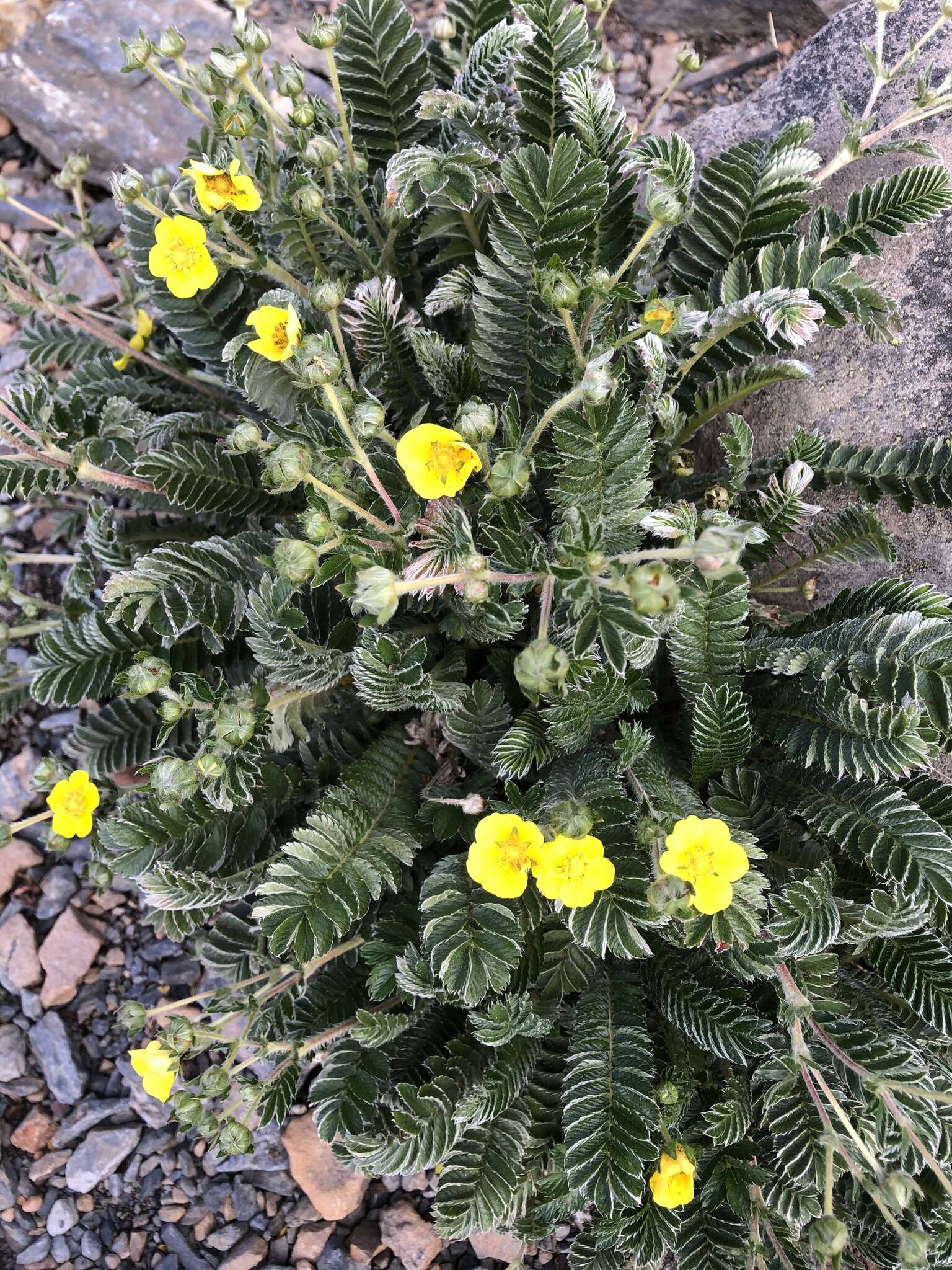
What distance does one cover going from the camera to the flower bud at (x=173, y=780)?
180cm

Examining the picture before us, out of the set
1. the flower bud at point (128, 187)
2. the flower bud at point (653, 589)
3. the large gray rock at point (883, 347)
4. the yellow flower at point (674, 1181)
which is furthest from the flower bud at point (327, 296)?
the yellow flower at point (674, 1181)

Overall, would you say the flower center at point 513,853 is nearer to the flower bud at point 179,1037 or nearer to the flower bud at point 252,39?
the flower bud at point 179,1037

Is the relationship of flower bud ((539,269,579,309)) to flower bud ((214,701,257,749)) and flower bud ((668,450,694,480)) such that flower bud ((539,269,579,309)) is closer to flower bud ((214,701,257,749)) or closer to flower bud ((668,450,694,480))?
flower bud ((668,450,694,480))

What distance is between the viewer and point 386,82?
2.50 metres

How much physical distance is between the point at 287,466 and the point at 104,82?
2.72 m

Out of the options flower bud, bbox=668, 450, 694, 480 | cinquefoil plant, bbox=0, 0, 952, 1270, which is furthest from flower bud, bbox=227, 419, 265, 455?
flower bud, bbox=668, 450, 694, 480

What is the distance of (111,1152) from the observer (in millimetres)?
2672

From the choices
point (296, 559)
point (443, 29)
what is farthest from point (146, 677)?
point (443, 29)

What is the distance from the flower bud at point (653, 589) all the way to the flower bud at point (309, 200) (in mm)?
1021

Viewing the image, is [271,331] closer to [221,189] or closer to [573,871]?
[221,189]

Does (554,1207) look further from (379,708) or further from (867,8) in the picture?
(867,8)

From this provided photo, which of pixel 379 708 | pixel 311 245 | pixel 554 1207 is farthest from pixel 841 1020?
pixel 311 245

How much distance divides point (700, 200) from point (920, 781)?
4.85 ft

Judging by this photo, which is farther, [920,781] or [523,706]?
[523,706]
